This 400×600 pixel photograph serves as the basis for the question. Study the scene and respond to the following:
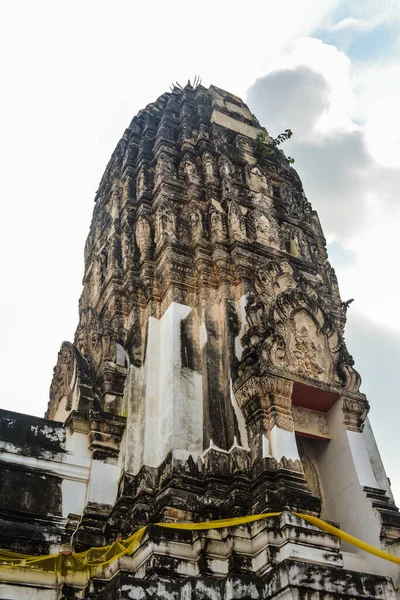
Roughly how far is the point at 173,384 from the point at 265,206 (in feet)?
20.6

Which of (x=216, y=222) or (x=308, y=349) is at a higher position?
(x=216, y=222)

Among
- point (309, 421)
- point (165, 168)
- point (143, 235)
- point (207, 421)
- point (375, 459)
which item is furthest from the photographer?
point (165, 168)

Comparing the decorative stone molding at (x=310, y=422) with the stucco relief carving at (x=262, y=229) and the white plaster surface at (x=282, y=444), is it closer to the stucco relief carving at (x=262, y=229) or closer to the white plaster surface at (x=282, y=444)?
the white plaster surface at (x=282, y=444)

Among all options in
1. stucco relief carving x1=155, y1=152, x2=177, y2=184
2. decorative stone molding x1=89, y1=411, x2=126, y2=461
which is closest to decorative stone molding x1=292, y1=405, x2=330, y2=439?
decorative stone molding x1=89, y1=411, x2=126, y2=461

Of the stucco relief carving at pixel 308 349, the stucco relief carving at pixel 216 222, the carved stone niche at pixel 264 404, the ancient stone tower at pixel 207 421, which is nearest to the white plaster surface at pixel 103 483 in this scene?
the ancient stone tower at pixel 207 421

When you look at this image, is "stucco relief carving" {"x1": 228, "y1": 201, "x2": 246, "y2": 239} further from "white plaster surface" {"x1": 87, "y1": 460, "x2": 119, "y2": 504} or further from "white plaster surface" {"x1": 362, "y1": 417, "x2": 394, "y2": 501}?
"white plaster surface" {"x1": 87, "y1": 460, "x2": 119, "y2": 504}

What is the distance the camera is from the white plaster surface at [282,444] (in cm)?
942


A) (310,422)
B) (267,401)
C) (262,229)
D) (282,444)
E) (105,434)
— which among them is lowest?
(282,444)

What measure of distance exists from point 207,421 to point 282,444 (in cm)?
136

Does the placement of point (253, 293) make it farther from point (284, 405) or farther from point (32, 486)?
point (32, 486)

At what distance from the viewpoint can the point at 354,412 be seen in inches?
431

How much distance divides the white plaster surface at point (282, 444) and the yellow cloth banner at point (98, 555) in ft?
3.79

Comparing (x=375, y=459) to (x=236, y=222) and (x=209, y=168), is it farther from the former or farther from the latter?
(x=209, y=168)

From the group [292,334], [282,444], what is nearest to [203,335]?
[292,334]
